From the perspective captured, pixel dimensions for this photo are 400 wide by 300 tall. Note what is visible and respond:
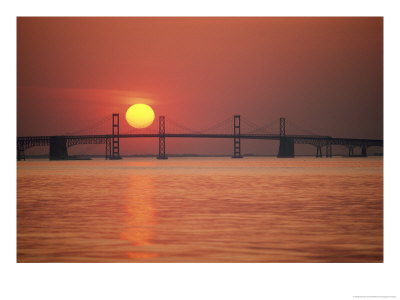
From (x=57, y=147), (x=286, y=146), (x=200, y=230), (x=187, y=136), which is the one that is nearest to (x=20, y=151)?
(x=57, y=147)

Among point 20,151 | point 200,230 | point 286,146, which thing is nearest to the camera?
point 200,230

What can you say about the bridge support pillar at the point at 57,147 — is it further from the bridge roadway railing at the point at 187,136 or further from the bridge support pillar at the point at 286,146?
the bridge support pillar at the point at 286,146

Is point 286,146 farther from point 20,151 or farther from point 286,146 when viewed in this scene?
point 20,151

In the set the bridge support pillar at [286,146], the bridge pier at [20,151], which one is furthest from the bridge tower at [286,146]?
the bridge pier at [20,151]

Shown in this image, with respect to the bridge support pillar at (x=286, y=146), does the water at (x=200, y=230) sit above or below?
below

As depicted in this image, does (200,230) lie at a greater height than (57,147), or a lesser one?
lesser

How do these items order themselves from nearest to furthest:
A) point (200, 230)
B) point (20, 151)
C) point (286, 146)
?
point (200, 230)
point (20, 151)
point (286, 146)
